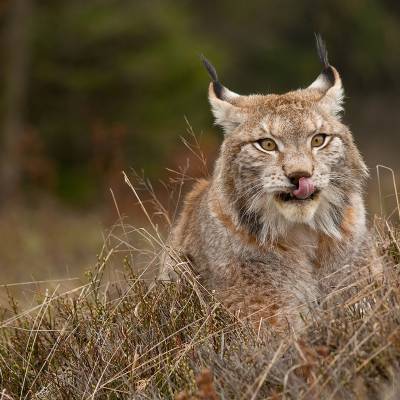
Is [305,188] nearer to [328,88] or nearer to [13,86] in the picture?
[328,88]

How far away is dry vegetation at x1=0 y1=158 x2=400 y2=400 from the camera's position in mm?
3666

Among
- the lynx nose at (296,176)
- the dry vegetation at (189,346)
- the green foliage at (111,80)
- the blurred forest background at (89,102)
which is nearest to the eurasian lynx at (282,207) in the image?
the lynx nose at (296,176)

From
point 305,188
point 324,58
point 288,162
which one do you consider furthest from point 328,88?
point 305,188

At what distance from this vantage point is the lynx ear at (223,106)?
5629mm

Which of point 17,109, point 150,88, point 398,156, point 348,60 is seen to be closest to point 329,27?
point 348,60

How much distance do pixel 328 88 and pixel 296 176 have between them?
92 centimetres

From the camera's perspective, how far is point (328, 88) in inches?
225

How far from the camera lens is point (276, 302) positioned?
5223 millimetres

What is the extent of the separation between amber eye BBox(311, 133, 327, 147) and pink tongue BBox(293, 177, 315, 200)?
31 cm

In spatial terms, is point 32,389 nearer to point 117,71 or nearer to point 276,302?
point 276,302

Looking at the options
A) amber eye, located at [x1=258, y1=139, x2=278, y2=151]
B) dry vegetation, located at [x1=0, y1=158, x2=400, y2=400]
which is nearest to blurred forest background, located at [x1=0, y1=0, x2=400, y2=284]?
amber eye, located at [x1=258, y1=139, x2=278, y2=151]

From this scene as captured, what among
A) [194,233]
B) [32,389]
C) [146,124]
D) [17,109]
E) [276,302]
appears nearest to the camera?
[32,389]

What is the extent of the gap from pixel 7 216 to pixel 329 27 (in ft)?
47.1

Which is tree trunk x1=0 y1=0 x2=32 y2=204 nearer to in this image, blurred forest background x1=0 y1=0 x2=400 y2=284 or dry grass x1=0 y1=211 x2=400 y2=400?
blurred forest background x1=0 y1=0 x2=400 y2=284
